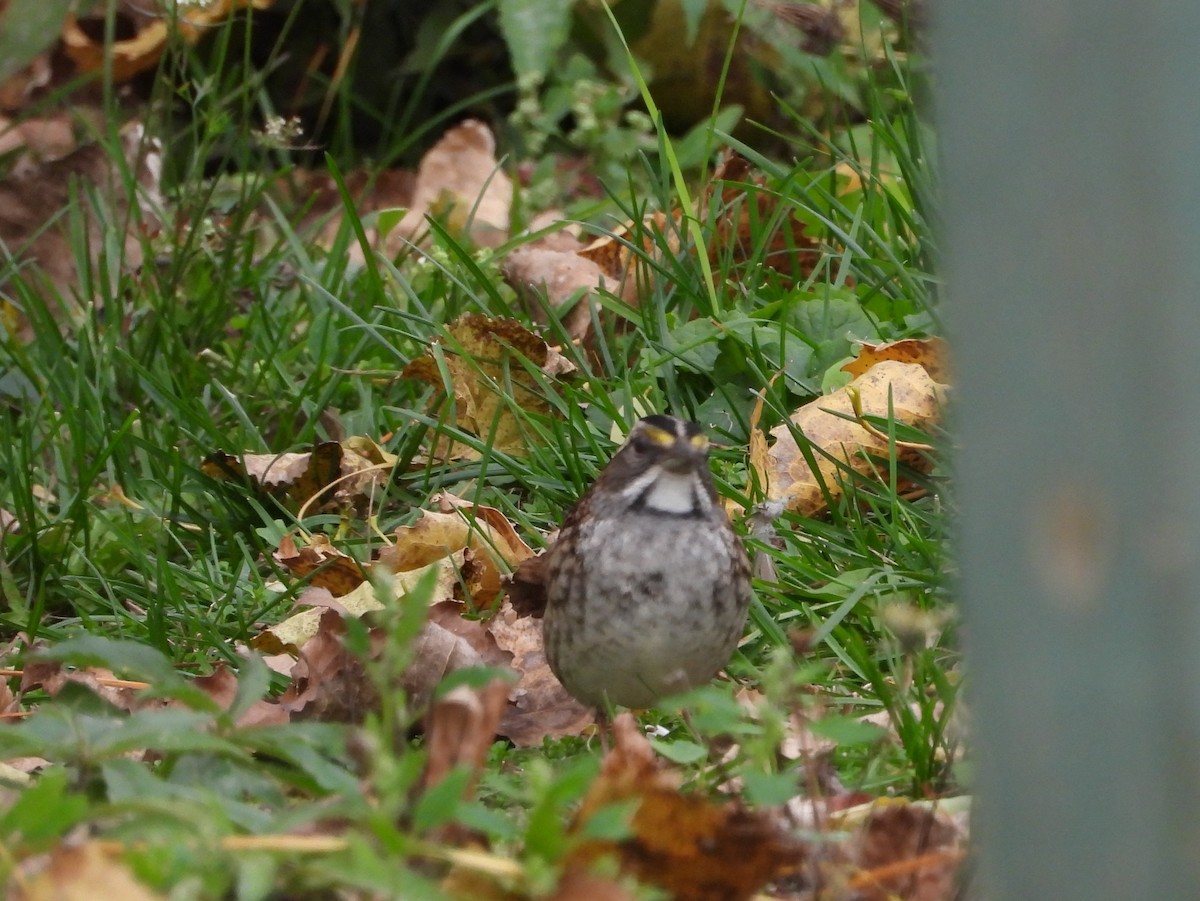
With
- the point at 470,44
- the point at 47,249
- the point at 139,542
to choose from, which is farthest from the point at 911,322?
the point at 470,44

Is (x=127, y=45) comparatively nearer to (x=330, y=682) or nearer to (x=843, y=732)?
(x=330, y=682)

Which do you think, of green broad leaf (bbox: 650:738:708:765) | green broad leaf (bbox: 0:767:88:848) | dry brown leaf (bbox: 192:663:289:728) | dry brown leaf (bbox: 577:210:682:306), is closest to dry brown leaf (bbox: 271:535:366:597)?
dry brown leaf (bbox: 192:663:289:728)

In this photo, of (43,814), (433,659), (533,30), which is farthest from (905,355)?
(43,814)

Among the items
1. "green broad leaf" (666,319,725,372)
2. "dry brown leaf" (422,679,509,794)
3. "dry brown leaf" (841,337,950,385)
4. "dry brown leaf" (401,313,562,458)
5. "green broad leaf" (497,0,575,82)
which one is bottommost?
"dry brown leaf" (401,313,562,458)

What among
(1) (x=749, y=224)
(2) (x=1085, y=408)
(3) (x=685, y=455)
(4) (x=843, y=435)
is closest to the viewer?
(2) (x=1085, y=408)

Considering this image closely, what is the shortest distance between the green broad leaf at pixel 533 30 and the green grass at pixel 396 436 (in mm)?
750

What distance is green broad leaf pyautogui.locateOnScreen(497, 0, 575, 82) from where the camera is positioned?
6461 mm

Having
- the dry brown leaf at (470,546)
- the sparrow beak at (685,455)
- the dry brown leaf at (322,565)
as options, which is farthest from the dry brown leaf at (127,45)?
the sparrow beak at (685,455)

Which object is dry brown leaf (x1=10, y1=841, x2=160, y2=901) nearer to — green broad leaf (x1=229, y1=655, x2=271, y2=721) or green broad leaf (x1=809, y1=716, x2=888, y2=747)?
green broad leaf (x1=229, y1=655, x2=271, y2=721)

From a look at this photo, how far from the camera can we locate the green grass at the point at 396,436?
2725 mm

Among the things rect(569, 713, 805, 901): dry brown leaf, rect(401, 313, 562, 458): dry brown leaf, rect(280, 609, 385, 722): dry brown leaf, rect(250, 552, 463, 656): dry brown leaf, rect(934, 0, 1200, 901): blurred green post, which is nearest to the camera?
rect(934, 0, 1200, 901): blurred green post

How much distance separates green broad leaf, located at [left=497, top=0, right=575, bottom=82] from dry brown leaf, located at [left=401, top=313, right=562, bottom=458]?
2054 millimetres

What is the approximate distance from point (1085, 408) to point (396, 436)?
348cm

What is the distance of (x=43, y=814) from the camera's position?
5.97ft
